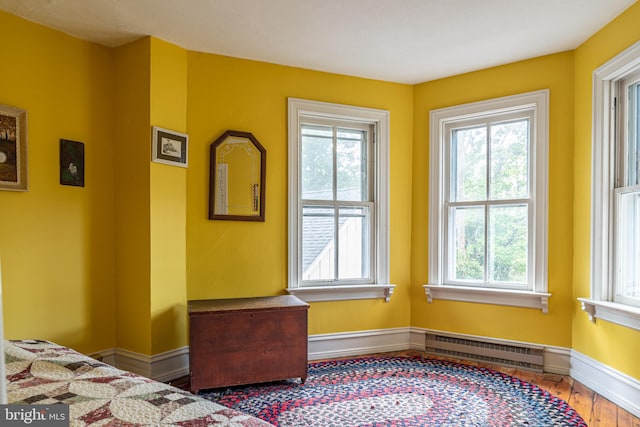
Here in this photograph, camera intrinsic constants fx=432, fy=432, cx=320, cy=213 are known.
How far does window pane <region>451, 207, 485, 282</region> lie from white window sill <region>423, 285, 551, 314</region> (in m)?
0.15

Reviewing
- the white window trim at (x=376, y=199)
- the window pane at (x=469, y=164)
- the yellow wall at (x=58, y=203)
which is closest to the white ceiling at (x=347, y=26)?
the yellow wall at (x=58, y=203)

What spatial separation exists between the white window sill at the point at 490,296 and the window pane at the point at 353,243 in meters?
0.61

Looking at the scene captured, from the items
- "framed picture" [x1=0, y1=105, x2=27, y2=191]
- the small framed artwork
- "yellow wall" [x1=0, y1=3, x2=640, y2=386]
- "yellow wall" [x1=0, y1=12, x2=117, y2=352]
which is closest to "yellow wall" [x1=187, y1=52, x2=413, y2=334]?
"yellow wall" [x1=0, y1=3, x2=640, y2=386]

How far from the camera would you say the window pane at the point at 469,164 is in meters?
3.76

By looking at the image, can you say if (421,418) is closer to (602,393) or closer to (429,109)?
(602,393)

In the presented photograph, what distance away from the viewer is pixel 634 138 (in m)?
2.82

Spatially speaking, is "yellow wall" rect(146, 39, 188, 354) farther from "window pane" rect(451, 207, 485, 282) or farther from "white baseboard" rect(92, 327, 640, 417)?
"window pane" rect(451, 207, 485, 282)

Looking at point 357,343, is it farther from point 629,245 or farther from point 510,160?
point 629,245

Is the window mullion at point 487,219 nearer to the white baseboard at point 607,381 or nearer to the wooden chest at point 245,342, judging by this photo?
the white baseboard at point 607,381

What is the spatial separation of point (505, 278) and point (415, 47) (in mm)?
2015

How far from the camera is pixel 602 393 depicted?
290 centimetres

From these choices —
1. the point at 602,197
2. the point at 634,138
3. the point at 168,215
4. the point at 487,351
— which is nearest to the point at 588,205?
the point at 602,197

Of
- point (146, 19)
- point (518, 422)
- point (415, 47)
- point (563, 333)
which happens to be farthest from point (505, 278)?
A: point (146, 19)

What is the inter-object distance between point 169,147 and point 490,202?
2634 mm
